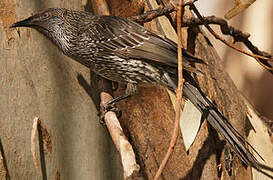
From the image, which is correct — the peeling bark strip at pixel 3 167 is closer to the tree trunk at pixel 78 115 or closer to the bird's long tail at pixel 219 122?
the tree trunk at pixel 78 115

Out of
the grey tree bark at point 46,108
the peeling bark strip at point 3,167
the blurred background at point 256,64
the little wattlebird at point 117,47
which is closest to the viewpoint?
the peeling bark strip at point 3,167

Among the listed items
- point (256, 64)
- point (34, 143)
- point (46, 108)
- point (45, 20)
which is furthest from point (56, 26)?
point (256, 64)

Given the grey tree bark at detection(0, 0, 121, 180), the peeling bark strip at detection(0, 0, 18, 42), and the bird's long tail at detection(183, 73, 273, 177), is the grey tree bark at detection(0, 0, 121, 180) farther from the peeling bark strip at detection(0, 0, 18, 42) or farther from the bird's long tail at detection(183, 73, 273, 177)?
the bird's long tail at detection(183, 73, 273, 177)

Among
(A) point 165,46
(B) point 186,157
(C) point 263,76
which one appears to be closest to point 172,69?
(A) point 165,46

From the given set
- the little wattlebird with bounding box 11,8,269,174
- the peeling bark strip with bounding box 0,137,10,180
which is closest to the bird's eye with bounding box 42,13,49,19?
the little wattlebird with bounding box 11,8,269,174

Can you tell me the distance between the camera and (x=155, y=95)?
2.88m

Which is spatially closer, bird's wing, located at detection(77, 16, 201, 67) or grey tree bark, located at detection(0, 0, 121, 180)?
grey tree bark, located at detection(0, 0, 121, 180)

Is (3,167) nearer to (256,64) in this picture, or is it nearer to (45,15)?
(45,15)

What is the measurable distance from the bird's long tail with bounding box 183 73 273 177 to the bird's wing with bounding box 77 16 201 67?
232mm

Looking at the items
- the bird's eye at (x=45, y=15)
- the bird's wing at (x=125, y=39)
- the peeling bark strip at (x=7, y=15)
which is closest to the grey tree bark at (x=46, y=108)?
the peeling bark strip at (x=7, y=15)

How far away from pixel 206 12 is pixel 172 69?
153 cm

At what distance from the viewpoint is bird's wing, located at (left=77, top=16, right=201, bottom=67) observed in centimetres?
258

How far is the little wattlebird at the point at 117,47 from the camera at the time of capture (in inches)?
101

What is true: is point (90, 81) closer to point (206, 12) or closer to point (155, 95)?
point (155, 95)
